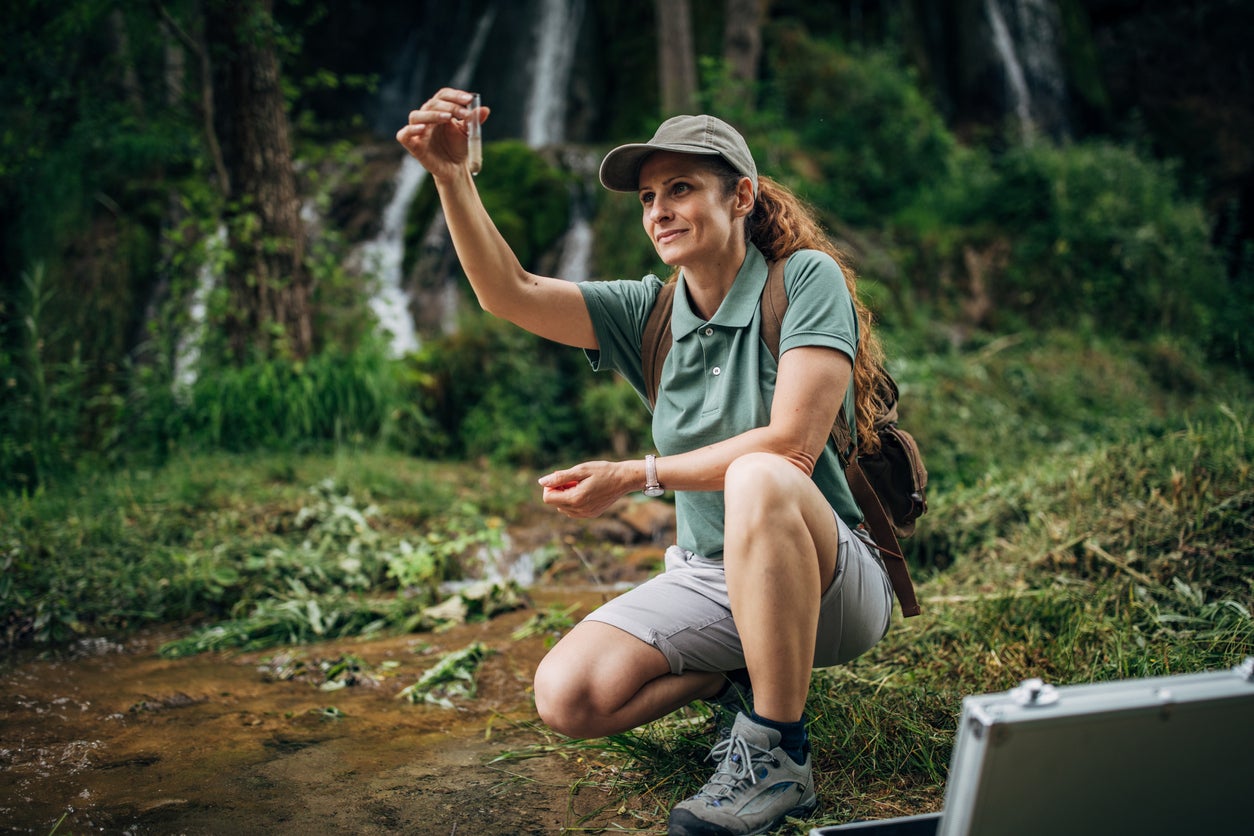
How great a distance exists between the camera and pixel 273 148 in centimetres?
629

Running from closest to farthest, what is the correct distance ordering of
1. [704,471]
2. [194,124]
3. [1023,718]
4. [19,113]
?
[1023,718] < [704,471] < [194,124] < [19,113]

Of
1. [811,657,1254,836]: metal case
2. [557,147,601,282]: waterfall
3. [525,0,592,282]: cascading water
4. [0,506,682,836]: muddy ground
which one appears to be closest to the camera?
[811,657,1254,836]: metal case

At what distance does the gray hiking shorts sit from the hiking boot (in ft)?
0.67

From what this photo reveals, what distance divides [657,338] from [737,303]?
28cm

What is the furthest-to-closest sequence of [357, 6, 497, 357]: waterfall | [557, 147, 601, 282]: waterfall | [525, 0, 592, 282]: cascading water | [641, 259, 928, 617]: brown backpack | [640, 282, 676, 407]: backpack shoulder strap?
1. [525, 0, 592, 282]: cascading water
2. [557, 147, 601, 282]: waterfall
3. [357, 6, 497, 357]: waterfall
4. [640, 282, 676, 407]: backpack shoulder strap
5. [641, 259, 928, 617]: brown backpack

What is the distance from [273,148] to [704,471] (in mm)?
5234

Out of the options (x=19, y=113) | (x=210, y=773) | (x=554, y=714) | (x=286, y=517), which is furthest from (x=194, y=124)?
(x=554, y=714)

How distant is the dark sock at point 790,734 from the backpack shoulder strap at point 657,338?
2.96 ft

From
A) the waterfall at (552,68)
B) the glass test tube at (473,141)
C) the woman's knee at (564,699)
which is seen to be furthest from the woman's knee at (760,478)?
the waterfall at (552,68)

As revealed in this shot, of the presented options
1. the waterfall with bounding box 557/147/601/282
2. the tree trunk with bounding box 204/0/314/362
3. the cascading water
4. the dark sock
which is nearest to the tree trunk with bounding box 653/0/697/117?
the waterfall with bounding box 557/147/601/282

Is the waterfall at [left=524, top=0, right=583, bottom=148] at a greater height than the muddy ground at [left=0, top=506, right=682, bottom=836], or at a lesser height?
greater

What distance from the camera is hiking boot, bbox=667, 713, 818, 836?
199 cm

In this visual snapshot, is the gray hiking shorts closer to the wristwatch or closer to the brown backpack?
the brown backpack

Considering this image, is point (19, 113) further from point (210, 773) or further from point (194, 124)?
point (210, 773)
